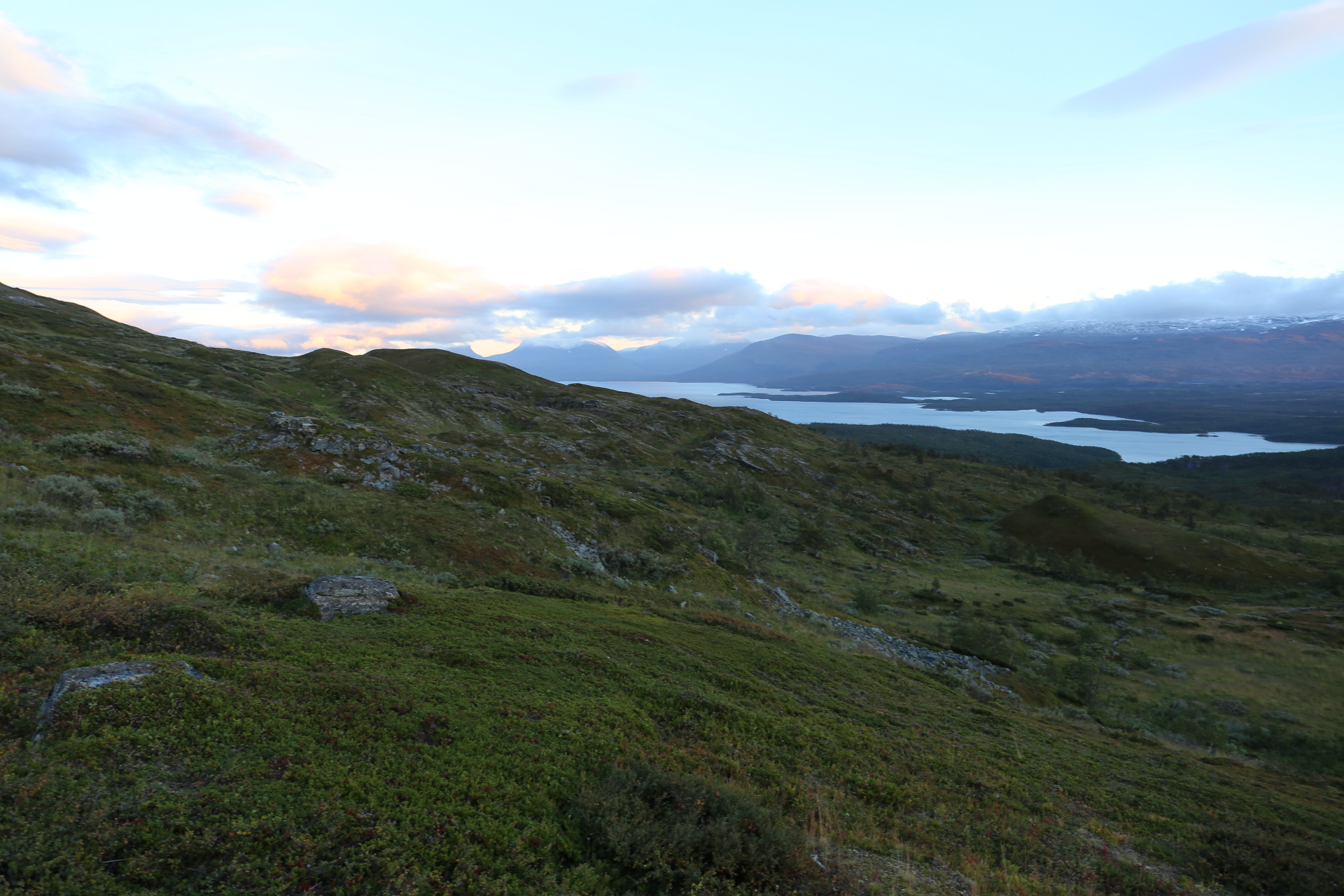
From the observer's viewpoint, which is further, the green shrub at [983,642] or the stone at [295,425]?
the stone at [295,425]

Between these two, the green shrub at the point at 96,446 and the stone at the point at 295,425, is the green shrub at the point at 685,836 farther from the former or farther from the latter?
the stone at the point at 295,425

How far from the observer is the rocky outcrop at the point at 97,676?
8586 mm

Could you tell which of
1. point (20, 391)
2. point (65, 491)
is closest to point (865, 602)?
point (65, 491)

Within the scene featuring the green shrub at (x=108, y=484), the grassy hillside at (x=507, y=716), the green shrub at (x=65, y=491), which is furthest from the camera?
the green shrub at (x=108, y=484)

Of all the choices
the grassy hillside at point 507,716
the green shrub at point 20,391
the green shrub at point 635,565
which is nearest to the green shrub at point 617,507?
the grassy hillside at point 507,716

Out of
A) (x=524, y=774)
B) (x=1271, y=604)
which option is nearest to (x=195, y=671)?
(x=524, y=774)

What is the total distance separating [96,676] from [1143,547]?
11733 centimetres

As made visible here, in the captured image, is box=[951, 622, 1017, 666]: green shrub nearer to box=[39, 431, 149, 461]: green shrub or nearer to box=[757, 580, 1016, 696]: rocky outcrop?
box=[757, 580, 1016, 696]: rocky outcrop

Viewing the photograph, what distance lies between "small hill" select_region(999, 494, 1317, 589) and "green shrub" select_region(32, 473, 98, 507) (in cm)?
11183

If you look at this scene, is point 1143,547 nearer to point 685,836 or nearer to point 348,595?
point 685,836

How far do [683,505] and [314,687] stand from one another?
64467 millimetres

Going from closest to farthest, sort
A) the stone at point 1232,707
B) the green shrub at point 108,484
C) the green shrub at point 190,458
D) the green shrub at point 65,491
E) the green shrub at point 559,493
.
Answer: the green shrub at point 65,491 < the green shrub at point 108,484 < the green shrub at point 190,458 < the stone at point 1232,707 < the green shrub at point 559,493

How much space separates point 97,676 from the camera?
9305 millimetres

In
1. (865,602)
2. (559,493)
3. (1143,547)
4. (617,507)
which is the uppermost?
(559,493)
